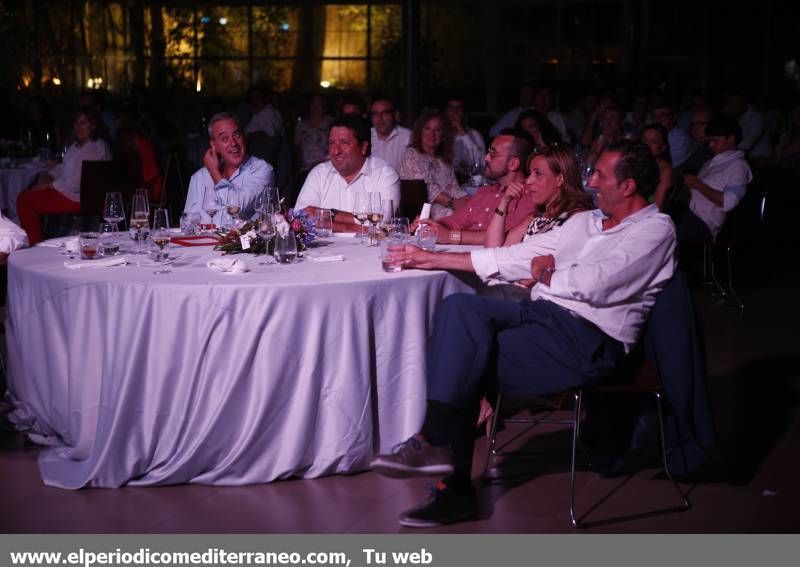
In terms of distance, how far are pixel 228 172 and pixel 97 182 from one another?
3.21 metres

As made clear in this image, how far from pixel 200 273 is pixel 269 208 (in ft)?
2.00

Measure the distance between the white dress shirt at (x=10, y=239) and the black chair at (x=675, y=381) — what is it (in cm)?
258

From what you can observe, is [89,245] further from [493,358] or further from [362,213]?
[493,358]

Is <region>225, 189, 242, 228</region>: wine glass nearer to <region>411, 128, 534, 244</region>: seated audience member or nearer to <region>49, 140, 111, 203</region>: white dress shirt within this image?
<region>411, 128, 534, 244</region>: seated audience member

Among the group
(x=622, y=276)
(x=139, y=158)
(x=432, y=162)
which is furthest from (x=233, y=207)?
(x=139, y=158)

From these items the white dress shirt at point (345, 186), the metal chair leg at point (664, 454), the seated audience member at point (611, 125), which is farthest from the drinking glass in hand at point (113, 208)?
the seated audience member at point (611, 125)

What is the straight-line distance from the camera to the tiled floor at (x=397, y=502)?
11.2 feet

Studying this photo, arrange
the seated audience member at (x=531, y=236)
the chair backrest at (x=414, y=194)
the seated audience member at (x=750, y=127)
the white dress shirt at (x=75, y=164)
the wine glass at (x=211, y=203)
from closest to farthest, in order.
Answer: the seated audience member at (x=531, y=236)
the wine glass at (x=211, y=203)
the chair backrest at (x=414, y=194)
the white dress shirt at (x=75, y=164)
the seated audience member at (x=750, y=127)

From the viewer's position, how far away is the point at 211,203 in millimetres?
4906

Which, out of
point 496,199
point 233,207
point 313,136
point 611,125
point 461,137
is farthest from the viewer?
point 313,136

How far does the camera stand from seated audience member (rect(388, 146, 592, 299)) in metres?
3.87

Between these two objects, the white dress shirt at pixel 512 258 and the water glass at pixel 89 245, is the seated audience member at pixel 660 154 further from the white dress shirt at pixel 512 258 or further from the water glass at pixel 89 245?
the water glass at pixel 89 245

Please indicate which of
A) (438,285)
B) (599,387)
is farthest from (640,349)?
(438,285)

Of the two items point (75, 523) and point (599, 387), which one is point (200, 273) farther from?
point (599, 387)
